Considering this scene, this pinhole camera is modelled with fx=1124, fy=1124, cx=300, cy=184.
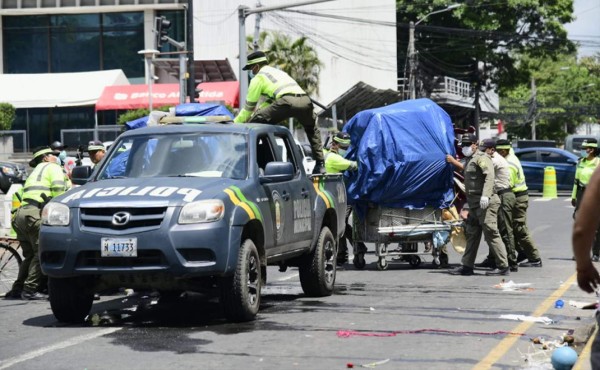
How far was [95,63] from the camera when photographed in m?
52.8

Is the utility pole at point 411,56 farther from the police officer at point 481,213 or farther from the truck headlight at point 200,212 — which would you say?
the truck headlight at point 200,212

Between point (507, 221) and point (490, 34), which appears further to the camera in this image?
point (490, 34)

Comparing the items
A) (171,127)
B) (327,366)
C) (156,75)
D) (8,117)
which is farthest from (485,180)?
(156,75)

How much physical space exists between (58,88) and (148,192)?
3975 centimetres

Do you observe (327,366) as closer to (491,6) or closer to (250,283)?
(250,283)

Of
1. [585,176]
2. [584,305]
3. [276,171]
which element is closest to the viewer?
[276,171]

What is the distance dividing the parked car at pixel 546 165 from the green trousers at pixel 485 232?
23818 millimetres

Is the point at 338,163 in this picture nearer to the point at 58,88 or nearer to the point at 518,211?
the point at 518,211

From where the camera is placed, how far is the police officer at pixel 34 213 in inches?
509

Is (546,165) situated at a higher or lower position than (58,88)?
lower

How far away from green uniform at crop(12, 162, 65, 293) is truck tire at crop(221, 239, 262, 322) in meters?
3.62

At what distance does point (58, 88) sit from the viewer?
48344 mm

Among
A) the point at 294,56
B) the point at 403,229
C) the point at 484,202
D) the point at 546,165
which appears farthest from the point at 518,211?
the point at 294,56

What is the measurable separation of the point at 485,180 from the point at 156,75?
3776cm
